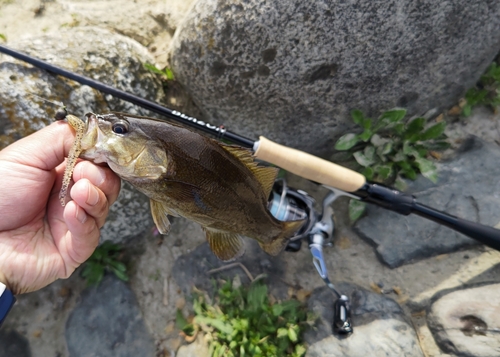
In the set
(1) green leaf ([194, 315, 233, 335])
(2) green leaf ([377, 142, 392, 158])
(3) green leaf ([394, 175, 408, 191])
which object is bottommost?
(1) green leaf ([194, 315, 233, 335])

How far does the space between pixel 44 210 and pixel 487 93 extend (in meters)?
4.29

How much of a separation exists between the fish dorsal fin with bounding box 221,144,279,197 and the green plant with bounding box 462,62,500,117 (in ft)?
8.18

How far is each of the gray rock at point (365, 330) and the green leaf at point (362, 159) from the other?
1.23 meters

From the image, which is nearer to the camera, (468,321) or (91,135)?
(91,135)

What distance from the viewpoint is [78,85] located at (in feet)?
9.46

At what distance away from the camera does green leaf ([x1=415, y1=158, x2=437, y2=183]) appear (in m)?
3.34

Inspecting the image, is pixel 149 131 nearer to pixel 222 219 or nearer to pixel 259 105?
pixel 222 219

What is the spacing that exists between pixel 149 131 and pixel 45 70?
4.78 feet

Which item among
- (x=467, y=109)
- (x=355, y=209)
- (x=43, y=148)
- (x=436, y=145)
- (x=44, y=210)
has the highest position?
(x=467, y=109)

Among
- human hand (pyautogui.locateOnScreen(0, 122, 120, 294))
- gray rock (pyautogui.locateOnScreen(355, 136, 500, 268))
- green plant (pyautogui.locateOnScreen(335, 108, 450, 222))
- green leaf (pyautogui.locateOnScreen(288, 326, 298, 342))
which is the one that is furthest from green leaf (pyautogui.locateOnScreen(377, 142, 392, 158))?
human hand (pyautogui.locateOnScreen(0, 122, 120, 294))

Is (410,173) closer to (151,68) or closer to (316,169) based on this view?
(316,169)

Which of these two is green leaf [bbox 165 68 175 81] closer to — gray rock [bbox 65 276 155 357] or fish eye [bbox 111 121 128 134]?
fish eye [bbox 111 121 128 134]

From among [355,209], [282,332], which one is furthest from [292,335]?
[355,209]

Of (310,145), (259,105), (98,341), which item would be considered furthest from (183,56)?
(98,341)
